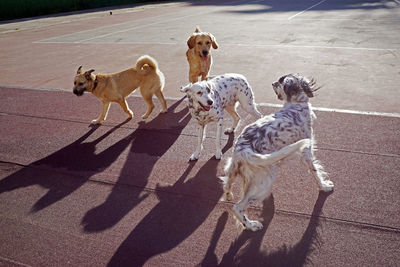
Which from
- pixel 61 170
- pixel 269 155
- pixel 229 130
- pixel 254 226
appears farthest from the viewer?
pixel 229 130

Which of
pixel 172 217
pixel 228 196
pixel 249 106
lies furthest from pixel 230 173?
pixel 249 106

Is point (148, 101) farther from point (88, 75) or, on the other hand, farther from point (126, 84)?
point (88, 75)

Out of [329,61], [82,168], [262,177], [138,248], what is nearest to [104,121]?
[82,168]

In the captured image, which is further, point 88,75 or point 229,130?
point 88,75

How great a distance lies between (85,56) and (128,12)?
1854 centimetres

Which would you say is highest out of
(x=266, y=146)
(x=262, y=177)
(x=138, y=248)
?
(x=266, y=146)

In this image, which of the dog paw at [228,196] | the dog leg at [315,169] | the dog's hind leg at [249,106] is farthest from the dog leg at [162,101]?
the dog leg at [315,169]

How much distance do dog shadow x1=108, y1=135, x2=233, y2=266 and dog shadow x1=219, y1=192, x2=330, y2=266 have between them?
2.06ft

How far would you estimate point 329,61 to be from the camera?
1136cm

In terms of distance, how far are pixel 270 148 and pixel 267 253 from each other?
124 cm

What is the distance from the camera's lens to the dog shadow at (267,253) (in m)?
3.77

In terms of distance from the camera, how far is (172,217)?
4.58m

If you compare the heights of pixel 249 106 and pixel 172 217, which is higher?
pixel 249 106

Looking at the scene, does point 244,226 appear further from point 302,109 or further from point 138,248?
point 302,109
